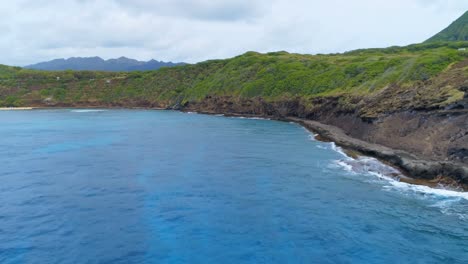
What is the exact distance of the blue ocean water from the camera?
22125mm

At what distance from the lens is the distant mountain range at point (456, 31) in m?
157

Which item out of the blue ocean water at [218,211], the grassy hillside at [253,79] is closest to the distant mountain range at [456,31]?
the grassy hillside at [253,79]

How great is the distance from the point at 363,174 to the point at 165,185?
19197mm

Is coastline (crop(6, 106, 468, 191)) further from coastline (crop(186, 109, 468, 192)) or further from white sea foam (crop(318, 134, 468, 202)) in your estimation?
white sea foam (crop(318, 134, 468, 202))

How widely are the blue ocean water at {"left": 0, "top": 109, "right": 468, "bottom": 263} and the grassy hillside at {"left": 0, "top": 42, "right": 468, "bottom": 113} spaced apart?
23962 millimetres

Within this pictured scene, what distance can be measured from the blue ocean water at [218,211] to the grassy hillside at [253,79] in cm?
2396

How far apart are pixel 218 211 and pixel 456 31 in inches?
6936

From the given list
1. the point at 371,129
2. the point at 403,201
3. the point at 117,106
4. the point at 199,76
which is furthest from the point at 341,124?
the point at 117,106

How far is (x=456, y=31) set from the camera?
16812 centimetres

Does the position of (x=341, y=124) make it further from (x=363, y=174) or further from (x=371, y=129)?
(x=363, y=174)

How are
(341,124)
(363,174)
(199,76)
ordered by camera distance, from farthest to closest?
1. (199,76)
2. (341,124)
3. (363,174)

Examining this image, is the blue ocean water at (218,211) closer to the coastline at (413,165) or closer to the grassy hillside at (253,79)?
the coastline at (413,165)

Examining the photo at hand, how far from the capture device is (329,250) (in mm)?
22391

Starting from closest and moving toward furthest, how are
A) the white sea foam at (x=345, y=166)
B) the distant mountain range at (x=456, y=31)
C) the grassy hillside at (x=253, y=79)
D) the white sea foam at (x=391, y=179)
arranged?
the white sea foam at (x=391, y=179)
the white sea foam at (x=345, y=166)
the grassy hillside at (x=253, y=79)
the distant mountain range at (x=456, y=31)
